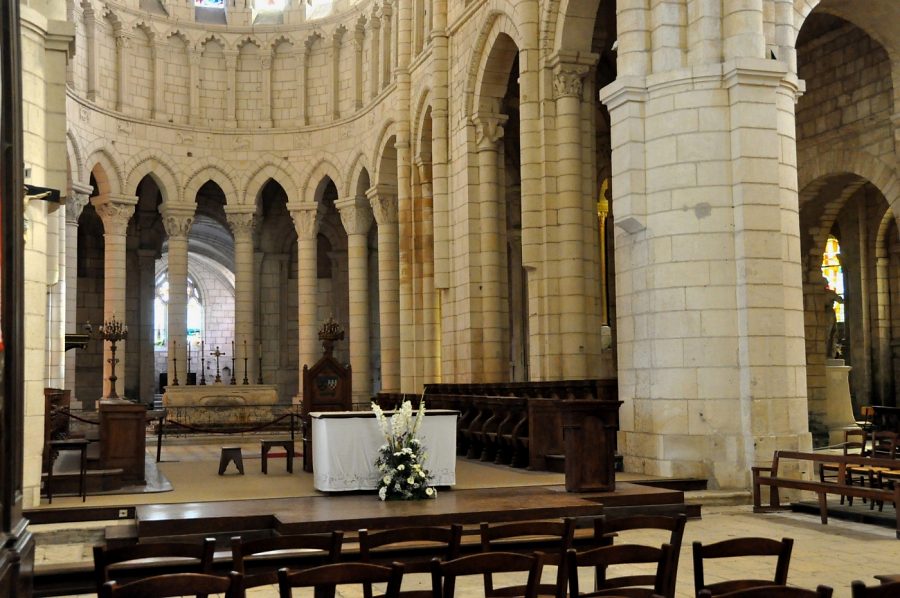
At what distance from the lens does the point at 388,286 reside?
25.3 meters

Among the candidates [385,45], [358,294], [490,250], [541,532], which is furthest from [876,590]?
[385,45]

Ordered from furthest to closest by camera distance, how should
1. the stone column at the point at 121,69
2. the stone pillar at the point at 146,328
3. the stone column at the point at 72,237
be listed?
the stone pillar at the point at 146,328 < the stone column at the point at 121,69 < the stone column at the point at 72,237

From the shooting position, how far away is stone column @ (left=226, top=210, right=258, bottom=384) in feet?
92.8

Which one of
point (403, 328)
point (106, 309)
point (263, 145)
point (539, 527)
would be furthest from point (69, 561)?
point (263, 145)

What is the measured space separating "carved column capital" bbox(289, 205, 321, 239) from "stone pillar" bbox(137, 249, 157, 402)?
6609 millimetres

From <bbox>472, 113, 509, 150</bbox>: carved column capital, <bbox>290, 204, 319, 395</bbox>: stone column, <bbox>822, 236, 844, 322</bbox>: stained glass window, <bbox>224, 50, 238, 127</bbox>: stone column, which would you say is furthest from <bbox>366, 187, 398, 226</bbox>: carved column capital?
<bbox>822, 236, 844, 322</bbox>: stained glass window

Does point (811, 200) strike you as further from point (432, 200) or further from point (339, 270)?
point (339, 270)

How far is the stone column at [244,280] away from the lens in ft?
92.8

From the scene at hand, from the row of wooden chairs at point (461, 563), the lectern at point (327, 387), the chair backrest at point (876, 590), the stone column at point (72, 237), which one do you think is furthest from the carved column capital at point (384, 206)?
the chair backrest at point (876, 590)

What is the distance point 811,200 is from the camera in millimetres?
20188

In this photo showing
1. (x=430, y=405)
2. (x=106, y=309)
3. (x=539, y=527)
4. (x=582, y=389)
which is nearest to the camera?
(x=539, y=527)

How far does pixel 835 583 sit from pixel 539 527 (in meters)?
2.80

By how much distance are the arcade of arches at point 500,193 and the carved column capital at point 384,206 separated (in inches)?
2.3

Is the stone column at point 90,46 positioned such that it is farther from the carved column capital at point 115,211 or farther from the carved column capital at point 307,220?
the carved column capital at point 307,220
